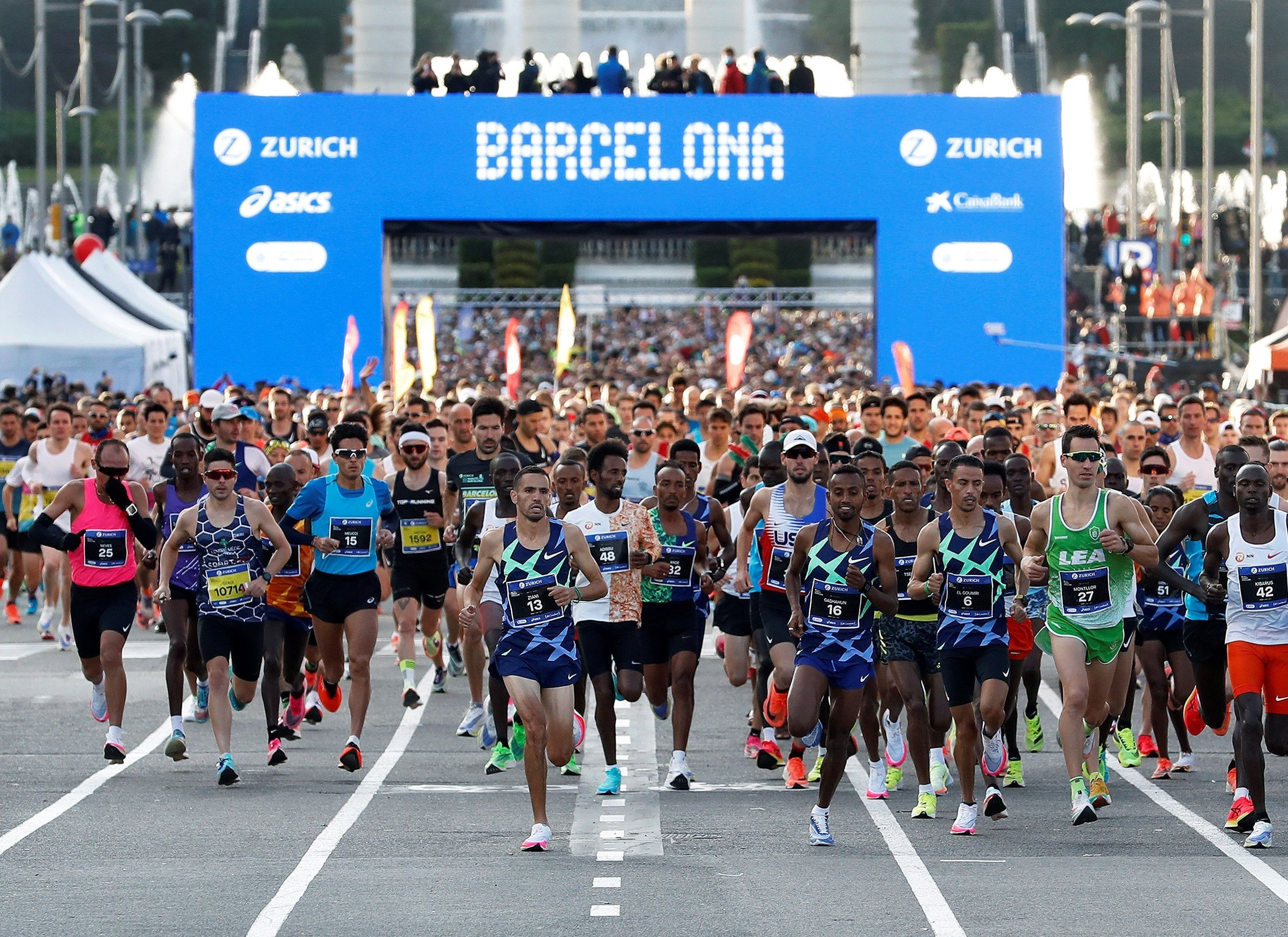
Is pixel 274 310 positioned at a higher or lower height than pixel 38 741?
higher

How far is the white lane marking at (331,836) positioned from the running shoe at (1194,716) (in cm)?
444

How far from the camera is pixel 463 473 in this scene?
47.6ft

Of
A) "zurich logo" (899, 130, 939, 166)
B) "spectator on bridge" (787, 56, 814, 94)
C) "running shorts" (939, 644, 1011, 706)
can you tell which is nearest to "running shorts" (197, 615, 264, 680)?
"running shorts" (939, 644, 1011, 706)

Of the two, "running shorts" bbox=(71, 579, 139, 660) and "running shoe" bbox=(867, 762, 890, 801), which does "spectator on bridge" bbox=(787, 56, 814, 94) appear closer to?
"running shorts" bbox=(71, 579, 139, 660)

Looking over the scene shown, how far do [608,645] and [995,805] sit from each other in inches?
87.1

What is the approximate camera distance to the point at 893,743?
12.4m

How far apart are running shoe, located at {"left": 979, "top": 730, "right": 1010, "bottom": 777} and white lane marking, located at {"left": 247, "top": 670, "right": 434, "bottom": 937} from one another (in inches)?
124

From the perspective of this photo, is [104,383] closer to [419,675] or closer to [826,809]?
[419,675]

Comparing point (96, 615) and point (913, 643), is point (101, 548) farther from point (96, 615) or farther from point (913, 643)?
point (913, 643)

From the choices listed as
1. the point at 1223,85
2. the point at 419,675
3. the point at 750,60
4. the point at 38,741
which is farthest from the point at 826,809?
the point at 1223,85

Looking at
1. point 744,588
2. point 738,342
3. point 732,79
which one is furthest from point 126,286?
point 744,588

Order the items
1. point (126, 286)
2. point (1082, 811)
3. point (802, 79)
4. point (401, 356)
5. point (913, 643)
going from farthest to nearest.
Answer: point (126, 286)
point (802, 79)
point (401, 356)
point (913, 643)
point (1082, 811)

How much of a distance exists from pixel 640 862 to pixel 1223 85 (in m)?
58.1

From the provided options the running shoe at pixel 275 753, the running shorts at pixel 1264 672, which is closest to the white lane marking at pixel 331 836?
the running shoe at pixel 275 753
